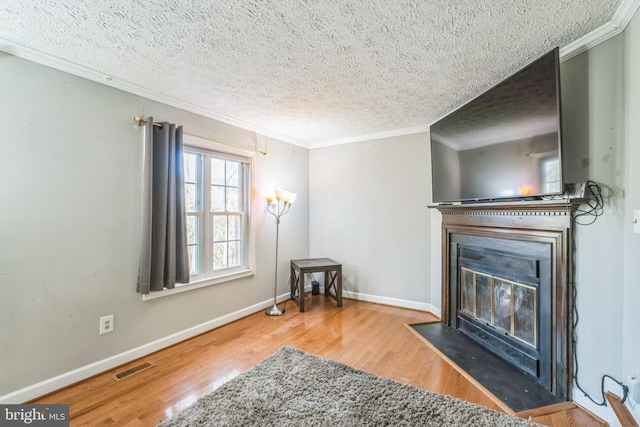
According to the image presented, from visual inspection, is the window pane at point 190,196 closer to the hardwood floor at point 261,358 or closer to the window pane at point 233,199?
the window pane at point 233,199

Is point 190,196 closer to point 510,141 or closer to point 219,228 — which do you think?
point 219,228

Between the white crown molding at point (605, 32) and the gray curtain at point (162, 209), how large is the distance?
9.74 feet

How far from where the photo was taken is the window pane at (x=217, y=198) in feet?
9.71

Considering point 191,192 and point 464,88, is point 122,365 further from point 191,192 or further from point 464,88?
point 464,88

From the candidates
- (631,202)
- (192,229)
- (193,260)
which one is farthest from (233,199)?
(631,202)

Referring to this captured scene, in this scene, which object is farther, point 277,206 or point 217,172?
point 277,206

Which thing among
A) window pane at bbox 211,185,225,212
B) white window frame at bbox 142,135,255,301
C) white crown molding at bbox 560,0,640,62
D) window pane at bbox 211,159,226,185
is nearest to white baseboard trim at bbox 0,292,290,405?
white window frame at bbox 142,135,255,301

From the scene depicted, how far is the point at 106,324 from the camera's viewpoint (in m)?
2.14

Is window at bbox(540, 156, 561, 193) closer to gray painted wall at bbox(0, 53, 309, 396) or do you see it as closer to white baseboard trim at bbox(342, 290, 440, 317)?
white baseboard trim at bbox(342, 290, 440, 317)

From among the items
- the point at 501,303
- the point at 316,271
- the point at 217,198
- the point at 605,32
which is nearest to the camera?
the point at 605,32

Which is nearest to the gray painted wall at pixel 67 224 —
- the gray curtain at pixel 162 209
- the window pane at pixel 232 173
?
the gray curtain at pixel 162 209

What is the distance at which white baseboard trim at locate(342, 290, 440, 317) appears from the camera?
3312mm

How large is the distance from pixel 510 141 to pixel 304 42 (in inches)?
62.3

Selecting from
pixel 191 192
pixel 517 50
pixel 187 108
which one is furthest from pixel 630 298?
pixel 187 108
